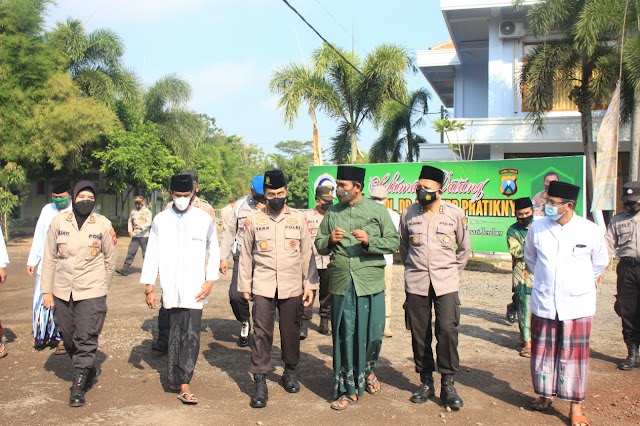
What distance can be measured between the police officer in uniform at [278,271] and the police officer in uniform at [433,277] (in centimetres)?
94

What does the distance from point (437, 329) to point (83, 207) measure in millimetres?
3384

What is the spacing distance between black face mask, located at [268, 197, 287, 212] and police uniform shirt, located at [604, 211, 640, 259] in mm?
3814

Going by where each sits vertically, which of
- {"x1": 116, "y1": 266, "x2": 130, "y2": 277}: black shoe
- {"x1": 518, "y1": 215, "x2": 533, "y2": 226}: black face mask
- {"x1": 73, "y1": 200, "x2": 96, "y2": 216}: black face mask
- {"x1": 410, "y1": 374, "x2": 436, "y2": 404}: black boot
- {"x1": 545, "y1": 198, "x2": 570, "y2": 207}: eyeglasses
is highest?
{"x1": 545, "y1": 198, "x2": 570, "y2": 207}: eyeglasses

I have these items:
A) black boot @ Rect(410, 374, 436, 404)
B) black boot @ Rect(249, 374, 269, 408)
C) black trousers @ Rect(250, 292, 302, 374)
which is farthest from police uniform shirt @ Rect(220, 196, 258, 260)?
black boot @ Rect(410, 374, 436, 404)

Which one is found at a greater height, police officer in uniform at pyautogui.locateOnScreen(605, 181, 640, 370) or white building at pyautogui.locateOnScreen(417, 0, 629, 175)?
white building at pyautogui.locateOnScreen(417, 0, 629, 175)

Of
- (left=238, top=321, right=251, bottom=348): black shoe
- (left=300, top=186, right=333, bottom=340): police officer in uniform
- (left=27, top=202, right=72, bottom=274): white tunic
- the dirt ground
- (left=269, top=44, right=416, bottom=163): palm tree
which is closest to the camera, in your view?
the dirt ground

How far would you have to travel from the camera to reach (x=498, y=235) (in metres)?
14.5

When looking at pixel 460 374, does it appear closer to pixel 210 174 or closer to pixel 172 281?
pixel 172 281

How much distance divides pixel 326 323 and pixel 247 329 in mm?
1207

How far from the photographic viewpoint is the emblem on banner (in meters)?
14.4

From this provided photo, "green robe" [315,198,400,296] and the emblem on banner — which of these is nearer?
"green robe" [315,198,400,296]

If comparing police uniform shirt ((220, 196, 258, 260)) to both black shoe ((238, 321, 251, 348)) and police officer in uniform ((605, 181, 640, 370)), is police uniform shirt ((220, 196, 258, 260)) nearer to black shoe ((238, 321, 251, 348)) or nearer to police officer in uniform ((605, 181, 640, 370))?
black shoe ((238, 321, 251, 348))

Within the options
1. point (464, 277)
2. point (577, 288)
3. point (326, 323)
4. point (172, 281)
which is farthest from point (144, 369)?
point (464, 277)

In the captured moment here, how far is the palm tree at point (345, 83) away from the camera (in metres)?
21.7
